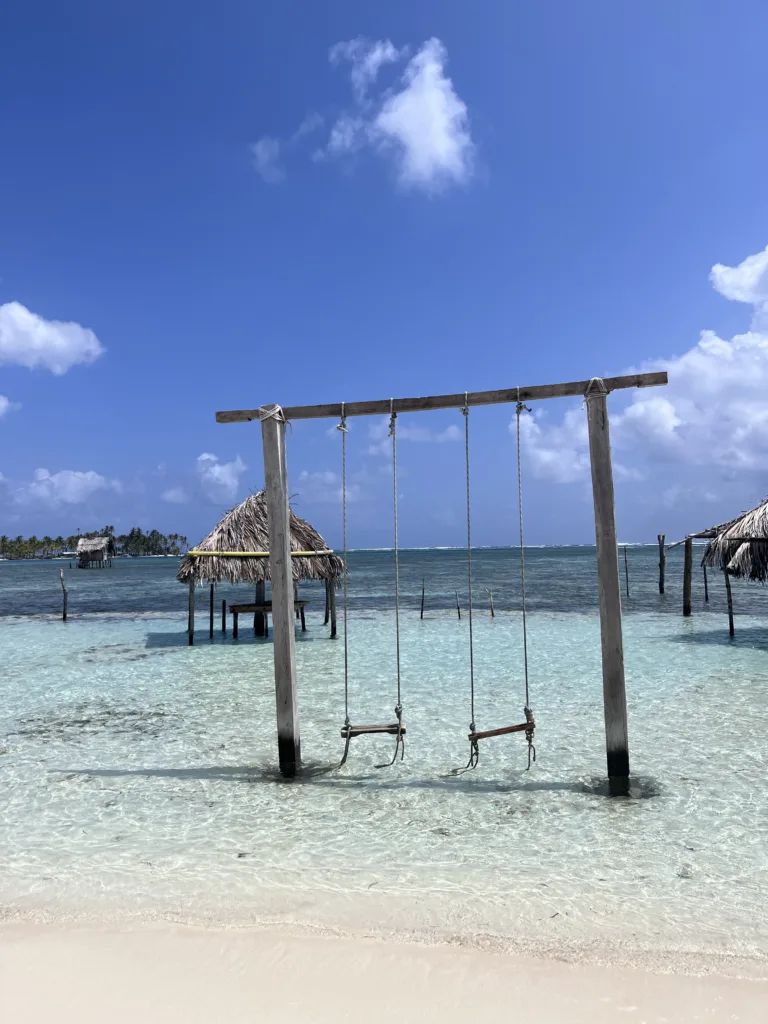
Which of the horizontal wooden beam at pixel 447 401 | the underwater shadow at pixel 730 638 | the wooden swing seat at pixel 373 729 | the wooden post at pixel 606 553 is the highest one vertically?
the horizontal wooden beam at pixel 447 401

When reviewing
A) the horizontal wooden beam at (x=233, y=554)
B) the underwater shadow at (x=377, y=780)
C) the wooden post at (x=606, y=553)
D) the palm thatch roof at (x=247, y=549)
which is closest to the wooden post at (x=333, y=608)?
the palm thatch roof at (x=247, y=549)

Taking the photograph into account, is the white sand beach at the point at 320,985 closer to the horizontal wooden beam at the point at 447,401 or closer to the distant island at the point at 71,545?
the horizontal wooden beam at the point at 447,401

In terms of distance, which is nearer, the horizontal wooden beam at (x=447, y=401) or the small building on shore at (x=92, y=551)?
the horizontal wooden beam at (x=447, y=401)

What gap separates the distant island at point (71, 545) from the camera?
102 m

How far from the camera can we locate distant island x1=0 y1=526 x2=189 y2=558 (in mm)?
102062

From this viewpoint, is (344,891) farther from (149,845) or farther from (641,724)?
(641,724)

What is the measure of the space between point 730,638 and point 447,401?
1128 centimetres

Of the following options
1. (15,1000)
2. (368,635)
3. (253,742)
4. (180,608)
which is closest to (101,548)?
(180,608)

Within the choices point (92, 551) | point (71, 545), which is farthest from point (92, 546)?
point (71, 545)

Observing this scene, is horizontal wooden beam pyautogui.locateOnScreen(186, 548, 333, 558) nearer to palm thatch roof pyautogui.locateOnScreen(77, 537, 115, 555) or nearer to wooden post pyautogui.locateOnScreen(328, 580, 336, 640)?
wooden post pyautogui.locateOnScreen(328, 580, 336, 640)

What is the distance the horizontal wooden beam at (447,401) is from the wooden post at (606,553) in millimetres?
165

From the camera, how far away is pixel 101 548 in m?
60.4

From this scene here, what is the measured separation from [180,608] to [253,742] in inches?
746

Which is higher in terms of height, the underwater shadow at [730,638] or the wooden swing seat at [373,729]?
the wooden swing seat at [373,729]
